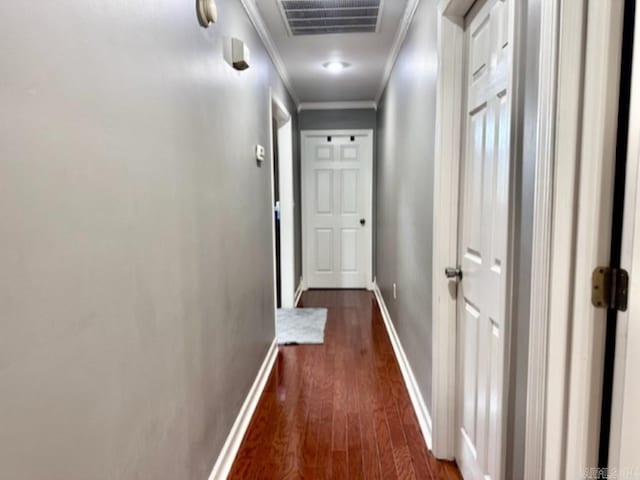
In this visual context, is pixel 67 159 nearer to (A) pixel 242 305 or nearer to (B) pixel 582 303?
(B) pixel 582 303

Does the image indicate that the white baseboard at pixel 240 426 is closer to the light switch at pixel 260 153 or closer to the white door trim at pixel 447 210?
the white door trim at pixel 447 210

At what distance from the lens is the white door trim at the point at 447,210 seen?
1.65 meters

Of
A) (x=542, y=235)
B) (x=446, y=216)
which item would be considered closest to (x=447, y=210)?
(x=446, y=216)

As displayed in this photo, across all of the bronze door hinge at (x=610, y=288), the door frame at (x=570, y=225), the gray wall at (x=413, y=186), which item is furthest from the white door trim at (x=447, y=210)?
the bronze door hinge at (x=610, y=288)

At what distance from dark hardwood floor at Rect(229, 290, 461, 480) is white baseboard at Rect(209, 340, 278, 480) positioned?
4 cm

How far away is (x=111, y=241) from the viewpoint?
93 centimetres

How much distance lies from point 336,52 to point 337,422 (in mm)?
2716

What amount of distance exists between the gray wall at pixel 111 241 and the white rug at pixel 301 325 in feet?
5.22

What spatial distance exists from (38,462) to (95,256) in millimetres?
402

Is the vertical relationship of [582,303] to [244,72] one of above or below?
below

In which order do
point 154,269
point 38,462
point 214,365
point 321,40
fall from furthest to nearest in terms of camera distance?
point 321,40 → point 214,365 → point 154,269 → point 38,462

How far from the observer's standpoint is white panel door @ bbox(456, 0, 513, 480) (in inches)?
47.7

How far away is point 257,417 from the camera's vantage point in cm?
222

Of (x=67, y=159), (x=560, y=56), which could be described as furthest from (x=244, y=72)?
(x=560, y=56)
